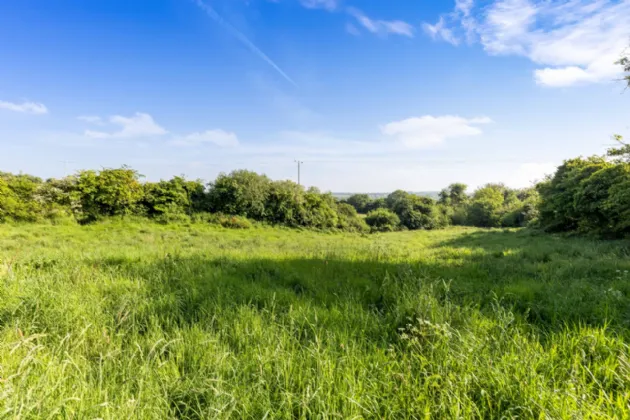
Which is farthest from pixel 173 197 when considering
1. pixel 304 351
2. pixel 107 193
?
pixel 304 351

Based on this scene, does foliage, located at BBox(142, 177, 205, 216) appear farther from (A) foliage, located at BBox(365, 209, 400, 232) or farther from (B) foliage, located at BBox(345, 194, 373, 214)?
(B) foliage, located at BBox(345, 194, 373, 214)

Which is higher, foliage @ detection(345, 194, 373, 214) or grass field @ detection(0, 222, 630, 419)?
foliage @ detection(345, 194, 373, 214)

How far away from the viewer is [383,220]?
3466 cm

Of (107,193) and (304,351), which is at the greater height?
(107,193)

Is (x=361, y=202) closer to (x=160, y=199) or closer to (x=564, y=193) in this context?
(x=564, y=193)

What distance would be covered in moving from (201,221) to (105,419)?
20817mm

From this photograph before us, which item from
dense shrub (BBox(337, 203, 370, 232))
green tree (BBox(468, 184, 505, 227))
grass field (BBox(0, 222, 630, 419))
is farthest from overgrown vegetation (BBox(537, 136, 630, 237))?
green tree (BBox(468, 184, 505, 227))

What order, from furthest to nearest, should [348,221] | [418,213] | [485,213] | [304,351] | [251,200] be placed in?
[485,213] → [418,213] → [348,221] → [251,200] → [304,351]

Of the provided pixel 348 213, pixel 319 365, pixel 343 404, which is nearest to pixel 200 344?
pixel 319 365

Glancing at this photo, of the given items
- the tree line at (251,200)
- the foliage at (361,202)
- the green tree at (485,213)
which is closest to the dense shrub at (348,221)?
the tree line at (251,200)

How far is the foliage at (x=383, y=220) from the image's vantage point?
33769mm

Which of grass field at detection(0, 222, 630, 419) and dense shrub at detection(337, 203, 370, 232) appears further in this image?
dense shrub at detection(337, 203, 370, 232)

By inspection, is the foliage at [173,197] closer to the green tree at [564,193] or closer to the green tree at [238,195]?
the green tree at [238,195]

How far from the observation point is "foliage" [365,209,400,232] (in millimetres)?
33769
